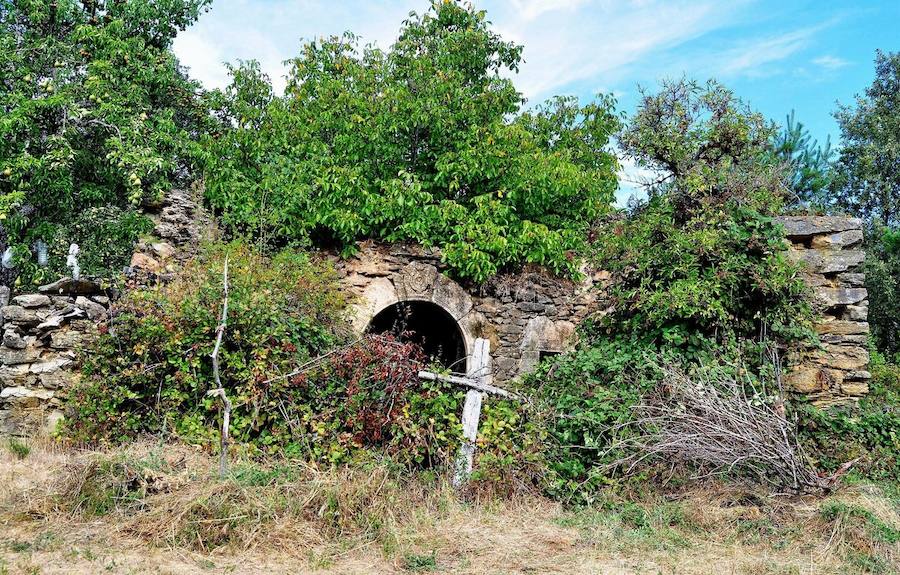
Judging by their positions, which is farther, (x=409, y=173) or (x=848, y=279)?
(x=409, y=173)

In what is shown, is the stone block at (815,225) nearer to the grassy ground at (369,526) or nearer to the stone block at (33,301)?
the grassy ground at (369,526)

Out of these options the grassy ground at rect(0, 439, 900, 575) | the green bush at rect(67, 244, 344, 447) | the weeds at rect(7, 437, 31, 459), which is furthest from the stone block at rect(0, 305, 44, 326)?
the grassy ground at rect(0, 439, 900, 575)

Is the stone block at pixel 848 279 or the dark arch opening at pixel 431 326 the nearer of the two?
the stone block at pixel 848 279

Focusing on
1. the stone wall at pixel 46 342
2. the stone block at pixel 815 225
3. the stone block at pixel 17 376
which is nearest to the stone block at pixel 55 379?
the stone wall at pixel 46 342

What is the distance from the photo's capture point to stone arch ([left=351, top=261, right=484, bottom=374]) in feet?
28.1

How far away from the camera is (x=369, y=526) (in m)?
4.38

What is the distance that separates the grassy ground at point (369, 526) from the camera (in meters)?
3.97

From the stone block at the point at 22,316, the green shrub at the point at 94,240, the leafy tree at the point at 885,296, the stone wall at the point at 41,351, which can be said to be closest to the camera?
the stone wall at the point at 41,351

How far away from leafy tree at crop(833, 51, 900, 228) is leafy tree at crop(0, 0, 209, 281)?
14.1 m

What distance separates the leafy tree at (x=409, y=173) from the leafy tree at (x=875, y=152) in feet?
27.5

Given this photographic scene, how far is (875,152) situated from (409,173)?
11.6 metres

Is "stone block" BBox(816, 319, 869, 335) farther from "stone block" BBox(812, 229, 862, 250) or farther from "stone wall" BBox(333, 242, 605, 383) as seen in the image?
"stone wall" BBox(333, 242, 605, 383)

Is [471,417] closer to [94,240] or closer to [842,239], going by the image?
[842,239]

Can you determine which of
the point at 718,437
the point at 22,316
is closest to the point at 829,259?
the point at 718,437
